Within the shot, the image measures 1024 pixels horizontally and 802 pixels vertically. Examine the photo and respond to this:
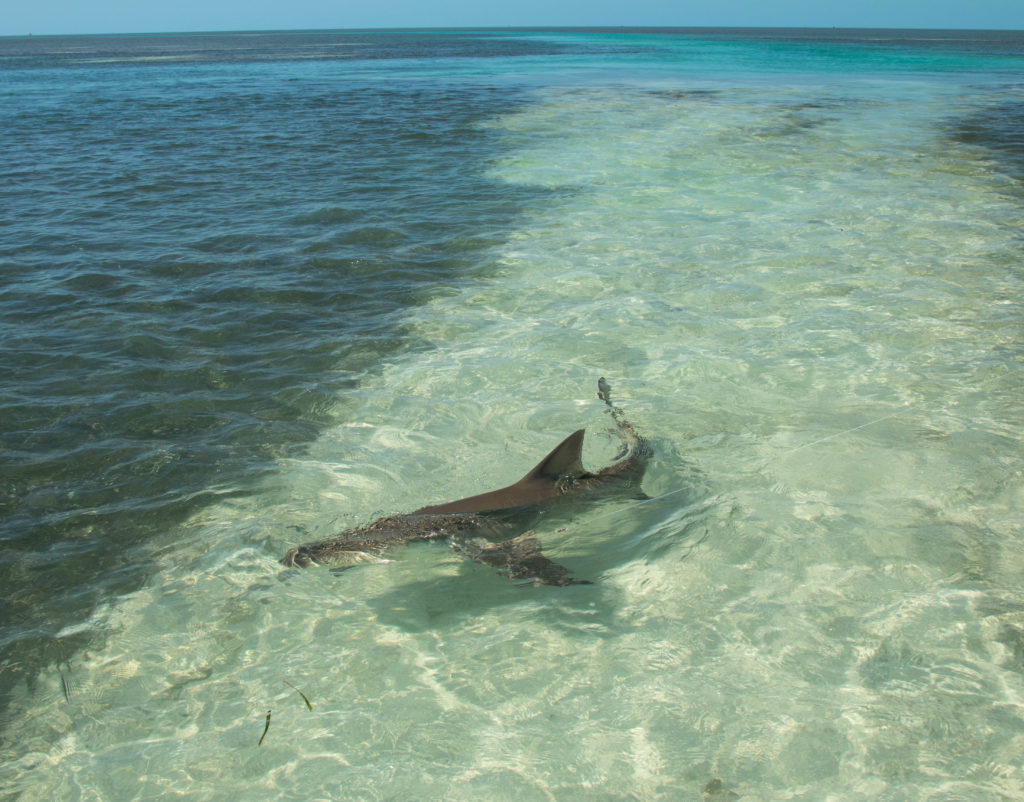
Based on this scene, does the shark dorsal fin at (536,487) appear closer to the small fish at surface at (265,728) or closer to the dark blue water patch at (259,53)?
the small fish at surface at (265,728)

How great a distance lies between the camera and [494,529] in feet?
17.4

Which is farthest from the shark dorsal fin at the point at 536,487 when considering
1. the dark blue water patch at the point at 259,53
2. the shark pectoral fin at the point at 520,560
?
the dark blue water patch at the point at 259,53

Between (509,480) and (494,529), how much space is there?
45.7 inches

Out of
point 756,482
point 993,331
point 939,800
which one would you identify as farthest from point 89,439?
point 993,331

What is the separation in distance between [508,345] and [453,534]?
423cm

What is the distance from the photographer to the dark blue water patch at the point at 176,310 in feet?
19.3

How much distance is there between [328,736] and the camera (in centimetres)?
407

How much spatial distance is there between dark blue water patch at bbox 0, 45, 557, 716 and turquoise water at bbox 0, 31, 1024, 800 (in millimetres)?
55

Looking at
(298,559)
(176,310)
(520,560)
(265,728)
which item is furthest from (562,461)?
(176,310)

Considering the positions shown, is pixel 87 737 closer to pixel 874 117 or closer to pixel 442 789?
pixel 442 789

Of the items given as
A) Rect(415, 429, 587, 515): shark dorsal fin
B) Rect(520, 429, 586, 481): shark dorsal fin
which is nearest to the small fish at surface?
Rect(415, 429, 587, 515): shark dorsal fin

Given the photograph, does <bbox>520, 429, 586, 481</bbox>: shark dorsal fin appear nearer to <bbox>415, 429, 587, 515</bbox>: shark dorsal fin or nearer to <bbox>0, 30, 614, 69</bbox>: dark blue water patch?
<bbox>415, 429, 587, 515</bbox>: shark dorsal fin

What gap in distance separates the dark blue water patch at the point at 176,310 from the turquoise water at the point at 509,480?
6 centimetres

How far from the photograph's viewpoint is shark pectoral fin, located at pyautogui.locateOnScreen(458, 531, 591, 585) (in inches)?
200
